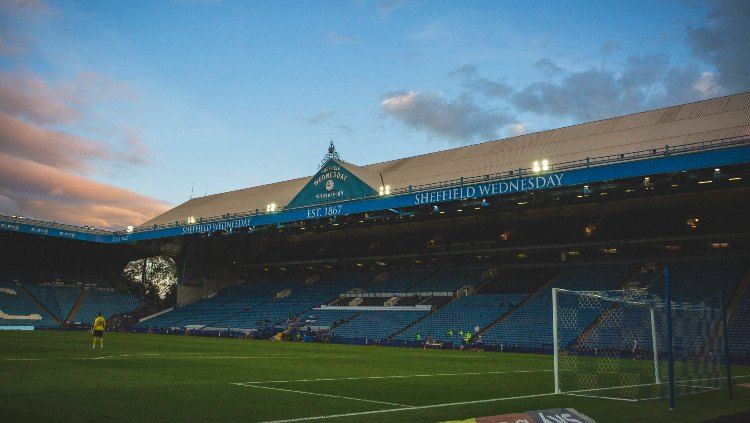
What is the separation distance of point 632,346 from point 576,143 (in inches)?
567

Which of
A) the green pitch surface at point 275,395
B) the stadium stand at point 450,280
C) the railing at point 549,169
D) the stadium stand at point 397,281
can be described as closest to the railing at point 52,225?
the railing at point 549,169

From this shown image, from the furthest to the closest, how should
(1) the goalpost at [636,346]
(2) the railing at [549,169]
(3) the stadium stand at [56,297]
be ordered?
(3) the stadium stand at [56,297] < (2) the railing at [549,169] < (1) the goalpost at [636,346]

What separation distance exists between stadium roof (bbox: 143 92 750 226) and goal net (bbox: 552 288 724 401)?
977cm

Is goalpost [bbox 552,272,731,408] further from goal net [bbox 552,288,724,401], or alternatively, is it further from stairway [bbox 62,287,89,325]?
stairway [bbox 62,287,89,325]

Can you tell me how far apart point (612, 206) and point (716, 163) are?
13778 millimetres

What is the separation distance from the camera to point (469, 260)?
4744 cm

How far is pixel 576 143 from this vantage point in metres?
37.2

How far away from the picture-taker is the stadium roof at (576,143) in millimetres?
32031

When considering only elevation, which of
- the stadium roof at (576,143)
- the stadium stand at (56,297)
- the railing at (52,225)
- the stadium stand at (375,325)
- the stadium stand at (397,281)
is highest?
the stadium roof at (576,143)

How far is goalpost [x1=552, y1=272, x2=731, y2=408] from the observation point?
13.3 m

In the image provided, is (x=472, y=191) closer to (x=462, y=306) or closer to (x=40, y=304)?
(x=462, y=306)

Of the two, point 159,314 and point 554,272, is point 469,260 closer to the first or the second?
point 554,272

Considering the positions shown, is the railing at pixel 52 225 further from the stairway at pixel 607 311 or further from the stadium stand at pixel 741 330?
the stadium stand at pixel 741 330

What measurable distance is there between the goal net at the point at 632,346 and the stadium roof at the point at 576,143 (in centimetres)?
977
